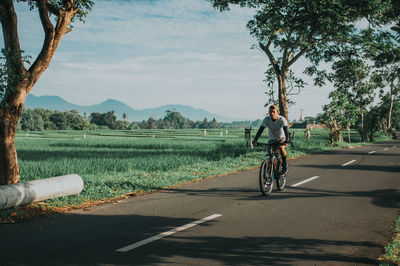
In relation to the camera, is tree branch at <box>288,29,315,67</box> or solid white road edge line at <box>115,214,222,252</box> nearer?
solid white road edge line at <box>115,214,222,252</box>

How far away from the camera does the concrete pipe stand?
6938mm

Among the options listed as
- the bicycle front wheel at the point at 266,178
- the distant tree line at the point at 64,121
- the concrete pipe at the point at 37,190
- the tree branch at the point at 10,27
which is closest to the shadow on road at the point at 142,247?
the concrete pipe at the point at 37,190

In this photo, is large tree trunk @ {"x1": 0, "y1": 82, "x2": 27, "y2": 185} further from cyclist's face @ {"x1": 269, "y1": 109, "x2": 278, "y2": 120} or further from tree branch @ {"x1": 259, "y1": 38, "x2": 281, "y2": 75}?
tree branch @ {"x1": 259, "y1": 38, "x2": 281, "y2": 75}

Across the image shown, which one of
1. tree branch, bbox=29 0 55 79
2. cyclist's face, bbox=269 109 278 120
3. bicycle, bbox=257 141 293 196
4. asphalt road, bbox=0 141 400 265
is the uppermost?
tree branch, bbox=29 0 55 79

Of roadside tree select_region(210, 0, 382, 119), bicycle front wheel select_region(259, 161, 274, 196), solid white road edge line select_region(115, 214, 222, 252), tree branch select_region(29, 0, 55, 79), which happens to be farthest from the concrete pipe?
roadside tree select_region(210, 0, 382, 119)

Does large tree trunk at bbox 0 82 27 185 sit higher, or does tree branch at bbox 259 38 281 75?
tree branch at bbox 259 38 281 75

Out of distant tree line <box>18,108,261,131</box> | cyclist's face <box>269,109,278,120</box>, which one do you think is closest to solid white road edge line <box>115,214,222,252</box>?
cyclist's face <box>269,109,278,120</box>

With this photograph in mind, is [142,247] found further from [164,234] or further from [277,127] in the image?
[277,127]

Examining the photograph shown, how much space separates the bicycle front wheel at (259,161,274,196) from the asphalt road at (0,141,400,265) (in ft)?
0.82

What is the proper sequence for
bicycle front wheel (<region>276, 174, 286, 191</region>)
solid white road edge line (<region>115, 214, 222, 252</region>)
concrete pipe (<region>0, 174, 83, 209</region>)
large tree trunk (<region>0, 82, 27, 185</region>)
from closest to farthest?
solid white road edge line (<region>115, 214, 222, 252</region>) → concrete pipe (<region>0, 174, 83, 209</region>) → large tree trunk (<region>0, 82, 27, 185</region>) → bicycle front wheel (<region>276, 174, 286, 191</region>)

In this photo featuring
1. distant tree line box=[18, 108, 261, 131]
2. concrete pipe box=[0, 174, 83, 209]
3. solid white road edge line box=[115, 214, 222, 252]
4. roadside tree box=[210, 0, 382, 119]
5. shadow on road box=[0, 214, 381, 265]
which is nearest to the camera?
shadow on road box=[0, 214, 381, 265]

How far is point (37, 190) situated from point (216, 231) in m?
4.13

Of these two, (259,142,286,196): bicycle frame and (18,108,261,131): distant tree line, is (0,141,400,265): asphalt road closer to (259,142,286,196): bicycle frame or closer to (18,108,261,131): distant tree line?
(259,142,286,196): bicycle frame

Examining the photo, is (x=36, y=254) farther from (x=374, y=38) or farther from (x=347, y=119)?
(x=347, y=119)
